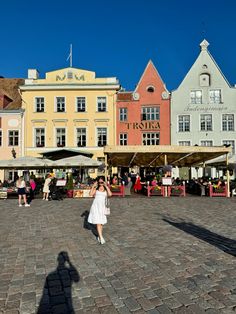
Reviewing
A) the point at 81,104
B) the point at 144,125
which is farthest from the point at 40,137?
the point at 144,125

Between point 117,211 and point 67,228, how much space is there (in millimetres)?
4163

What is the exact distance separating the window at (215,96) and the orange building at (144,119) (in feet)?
15.2

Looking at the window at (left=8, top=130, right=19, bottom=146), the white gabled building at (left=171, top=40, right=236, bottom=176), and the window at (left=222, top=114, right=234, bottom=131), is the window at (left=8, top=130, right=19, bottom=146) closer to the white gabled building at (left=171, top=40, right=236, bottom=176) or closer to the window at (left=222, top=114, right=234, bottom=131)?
the white gabled building at (left=171, top=40, right=236, bottom=176)

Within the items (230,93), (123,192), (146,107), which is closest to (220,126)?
(230,93)

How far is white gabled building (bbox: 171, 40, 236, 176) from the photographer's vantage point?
1294 inches

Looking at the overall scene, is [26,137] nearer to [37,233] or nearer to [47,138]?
[47,138]

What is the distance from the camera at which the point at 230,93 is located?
3338cm

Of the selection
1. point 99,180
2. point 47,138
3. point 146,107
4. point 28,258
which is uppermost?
point 146,107

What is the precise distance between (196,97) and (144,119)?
615 cm

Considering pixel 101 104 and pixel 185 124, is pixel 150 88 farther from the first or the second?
pixel 101 104

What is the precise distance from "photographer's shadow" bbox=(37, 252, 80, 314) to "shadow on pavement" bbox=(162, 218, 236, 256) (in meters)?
3.46

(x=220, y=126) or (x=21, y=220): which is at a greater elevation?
(x=220, y=126)

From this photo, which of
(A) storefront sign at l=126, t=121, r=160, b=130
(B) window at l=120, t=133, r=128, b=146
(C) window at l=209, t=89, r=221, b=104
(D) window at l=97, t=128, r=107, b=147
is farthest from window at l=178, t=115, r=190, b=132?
(D) window at l=97, t=128, r=107, b=147

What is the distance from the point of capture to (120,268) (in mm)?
5672
